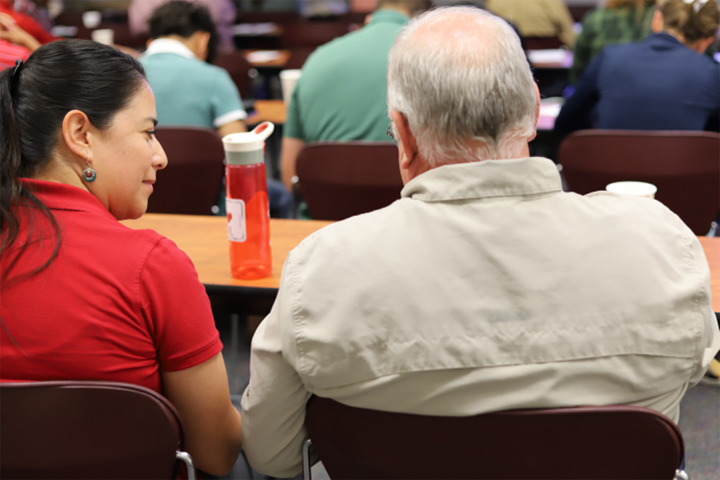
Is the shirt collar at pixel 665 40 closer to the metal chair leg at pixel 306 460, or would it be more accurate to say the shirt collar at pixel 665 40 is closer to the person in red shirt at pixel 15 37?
the metal chair leg at pixel 306 460

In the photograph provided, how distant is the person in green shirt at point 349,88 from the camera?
2.59 m

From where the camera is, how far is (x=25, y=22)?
9.95 feet

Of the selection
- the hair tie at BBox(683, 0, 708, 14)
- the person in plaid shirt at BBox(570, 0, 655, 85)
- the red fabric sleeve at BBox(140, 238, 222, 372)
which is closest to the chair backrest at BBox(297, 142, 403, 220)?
the red fabric sleeve at BBox(140, 238, 222, 372)

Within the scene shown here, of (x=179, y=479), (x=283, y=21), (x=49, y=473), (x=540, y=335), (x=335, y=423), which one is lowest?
(x=283, y=21)

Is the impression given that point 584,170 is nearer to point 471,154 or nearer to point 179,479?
point 471,154

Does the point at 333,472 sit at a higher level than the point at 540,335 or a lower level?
lower

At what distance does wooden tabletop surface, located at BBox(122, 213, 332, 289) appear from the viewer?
155cm

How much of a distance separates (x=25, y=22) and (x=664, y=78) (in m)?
2.68

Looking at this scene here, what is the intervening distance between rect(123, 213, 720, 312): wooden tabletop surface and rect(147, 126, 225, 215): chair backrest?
1.50ft

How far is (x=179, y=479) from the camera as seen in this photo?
1.16 m

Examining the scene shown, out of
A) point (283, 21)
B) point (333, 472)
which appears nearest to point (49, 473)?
point (333, 472)

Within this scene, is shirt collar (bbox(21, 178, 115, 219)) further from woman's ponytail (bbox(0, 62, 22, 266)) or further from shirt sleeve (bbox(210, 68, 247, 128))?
shirt sleeve (bbox(210, 68, 247, 128))

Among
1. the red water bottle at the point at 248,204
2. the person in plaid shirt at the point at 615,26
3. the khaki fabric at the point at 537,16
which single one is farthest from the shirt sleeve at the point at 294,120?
the khaki fabric at the point at 537,16

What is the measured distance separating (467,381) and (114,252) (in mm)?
533
